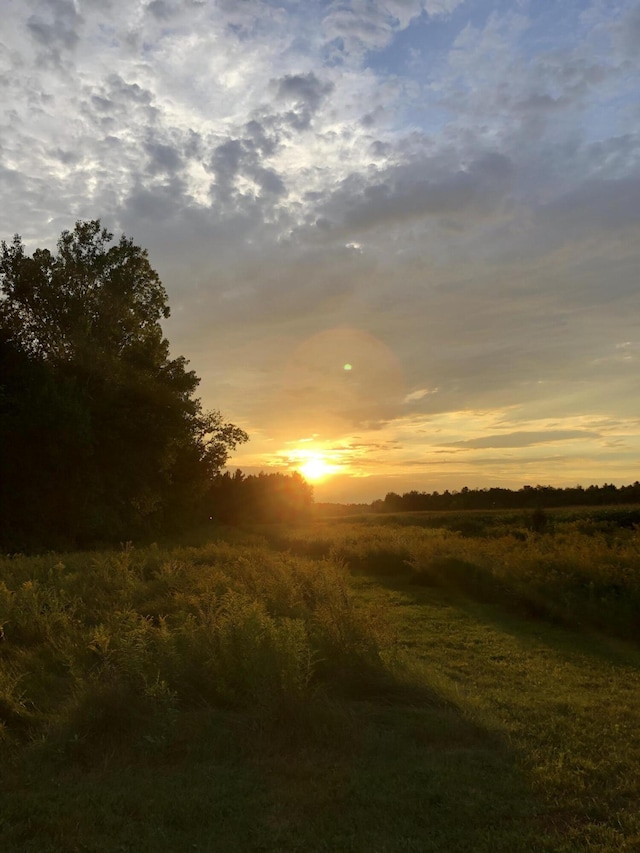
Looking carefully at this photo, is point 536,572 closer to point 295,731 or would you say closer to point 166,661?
point 295,731

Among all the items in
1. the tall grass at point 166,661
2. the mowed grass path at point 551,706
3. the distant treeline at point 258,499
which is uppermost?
the distant treeline at point 258,499

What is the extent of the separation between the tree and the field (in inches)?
626

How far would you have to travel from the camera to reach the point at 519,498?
57.6m

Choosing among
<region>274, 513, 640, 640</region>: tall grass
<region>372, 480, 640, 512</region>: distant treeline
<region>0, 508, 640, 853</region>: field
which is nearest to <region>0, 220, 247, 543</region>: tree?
<region>274, 513, 640, 640</region>: tall grass

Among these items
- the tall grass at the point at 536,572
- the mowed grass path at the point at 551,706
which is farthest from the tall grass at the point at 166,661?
the tall grass at the point at 536,572

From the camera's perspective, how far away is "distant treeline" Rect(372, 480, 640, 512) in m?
50.8

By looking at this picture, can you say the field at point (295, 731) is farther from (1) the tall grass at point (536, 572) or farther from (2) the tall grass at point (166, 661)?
(1) the tall grass at point (536, 572)

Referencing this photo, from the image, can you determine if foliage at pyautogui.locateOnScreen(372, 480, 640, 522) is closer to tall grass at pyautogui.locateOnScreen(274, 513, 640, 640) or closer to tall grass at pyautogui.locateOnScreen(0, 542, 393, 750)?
tall grass at pyautogui.locateOnScreen(274, 513, 640, 640)

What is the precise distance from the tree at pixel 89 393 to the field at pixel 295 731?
15.9m

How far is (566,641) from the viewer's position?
12414mm

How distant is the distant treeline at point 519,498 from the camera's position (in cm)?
5084

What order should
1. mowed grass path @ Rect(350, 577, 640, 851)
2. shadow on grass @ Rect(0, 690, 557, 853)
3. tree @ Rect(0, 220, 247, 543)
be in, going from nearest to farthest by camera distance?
shadow on grass @ Rect(0, 690, 557, 853), mowed grass path @ Rect(350, 577, 640, 851), tree @ Rect(0, 220, 247, 543)

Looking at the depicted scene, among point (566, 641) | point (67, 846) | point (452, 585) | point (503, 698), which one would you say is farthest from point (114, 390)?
point (67, 846)

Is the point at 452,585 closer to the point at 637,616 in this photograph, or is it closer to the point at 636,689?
the point at 637,616
